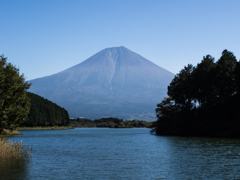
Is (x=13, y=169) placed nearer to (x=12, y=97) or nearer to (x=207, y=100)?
(x=12, y=97)

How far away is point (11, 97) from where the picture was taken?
3888cm

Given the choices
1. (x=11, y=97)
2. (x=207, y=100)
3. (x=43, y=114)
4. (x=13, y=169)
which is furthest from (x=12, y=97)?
(x=43, y=114)

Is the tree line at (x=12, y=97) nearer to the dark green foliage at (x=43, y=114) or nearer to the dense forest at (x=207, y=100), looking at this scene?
the dense forest at (x=207, y=100)

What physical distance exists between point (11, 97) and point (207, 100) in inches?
2243

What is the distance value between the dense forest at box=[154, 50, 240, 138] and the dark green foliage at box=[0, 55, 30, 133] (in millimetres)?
49700

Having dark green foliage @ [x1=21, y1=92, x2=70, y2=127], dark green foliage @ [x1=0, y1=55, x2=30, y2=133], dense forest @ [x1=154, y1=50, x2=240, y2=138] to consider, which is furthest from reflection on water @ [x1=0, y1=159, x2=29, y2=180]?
dark green foliage @ [x1=21, y1=92, x2=70, y2=127]

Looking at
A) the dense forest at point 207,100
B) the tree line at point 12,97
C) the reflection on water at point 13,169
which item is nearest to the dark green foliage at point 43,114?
the dense forest at point 207,100

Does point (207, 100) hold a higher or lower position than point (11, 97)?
higher

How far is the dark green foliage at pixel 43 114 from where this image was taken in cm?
15262

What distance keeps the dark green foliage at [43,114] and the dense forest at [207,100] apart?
7637cm

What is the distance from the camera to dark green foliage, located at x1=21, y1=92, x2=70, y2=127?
501 ft

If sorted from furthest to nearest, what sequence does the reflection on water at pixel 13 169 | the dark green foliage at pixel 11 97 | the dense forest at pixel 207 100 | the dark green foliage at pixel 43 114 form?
the dark green foliage at pixel 43 114 < the dense forest at pixel 207 100 < the dark green foliage at pixel 11 97 < the reflection on water at pixel 13 169

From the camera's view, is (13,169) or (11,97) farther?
(11,97)

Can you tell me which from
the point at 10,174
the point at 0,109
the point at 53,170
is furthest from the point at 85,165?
the point at 0,109
